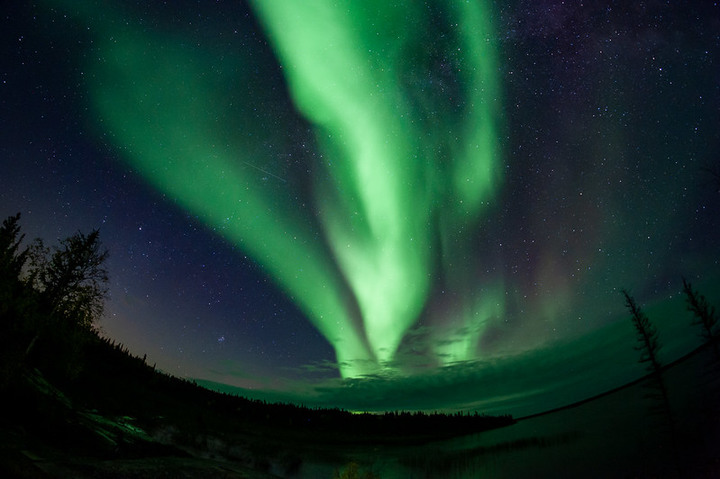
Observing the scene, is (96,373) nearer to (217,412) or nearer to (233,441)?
(233,441)

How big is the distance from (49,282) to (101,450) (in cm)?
1923

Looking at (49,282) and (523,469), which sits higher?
(49,282)

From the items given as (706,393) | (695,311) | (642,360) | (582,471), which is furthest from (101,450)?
(706,393)

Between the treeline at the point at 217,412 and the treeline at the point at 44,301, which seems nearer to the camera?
the treeline at the point at 44,301

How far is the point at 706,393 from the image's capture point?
67750 millimetres

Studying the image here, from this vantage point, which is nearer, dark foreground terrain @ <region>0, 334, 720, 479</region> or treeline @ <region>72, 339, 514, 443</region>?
dark foreground terrain @ <region>0, 334, 720, 479</region>

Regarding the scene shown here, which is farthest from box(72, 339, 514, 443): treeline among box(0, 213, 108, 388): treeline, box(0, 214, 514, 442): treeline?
box(0, 213, 108, 388): treeline

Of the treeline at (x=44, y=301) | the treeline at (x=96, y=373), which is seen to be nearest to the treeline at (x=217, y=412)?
the treeline at (x=96, y=373)

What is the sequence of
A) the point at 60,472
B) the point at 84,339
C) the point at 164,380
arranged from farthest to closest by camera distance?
1. the point at 164,380
2. the point at 84,339
3. the point at 60,472

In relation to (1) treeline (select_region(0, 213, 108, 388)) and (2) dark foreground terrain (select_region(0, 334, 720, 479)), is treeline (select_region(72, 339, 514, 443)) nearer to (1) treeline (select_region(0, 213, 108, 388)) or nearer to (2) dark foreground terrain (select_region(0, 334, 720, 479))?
(2) dark foreground terrain (select_region(0, 334, 720, 479))

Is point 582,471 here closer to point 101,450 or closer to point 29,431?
point 101,450

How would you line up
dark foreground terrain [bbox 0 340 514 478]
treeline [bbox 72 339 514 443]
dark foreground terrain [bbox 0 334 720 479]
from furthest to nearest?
treeline [bbox 72 339 514 443]
dark foreground terrain [bbox 0 334 720 479]
dark foreground terrain [bbox 0 340 514 478]

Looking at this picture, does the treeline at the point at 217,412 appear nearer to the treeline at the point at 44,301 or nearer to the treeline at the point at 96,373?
the treeline at the point at 96,373

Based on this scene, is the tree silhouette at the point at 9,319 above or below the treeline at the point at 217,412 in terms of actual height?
above
